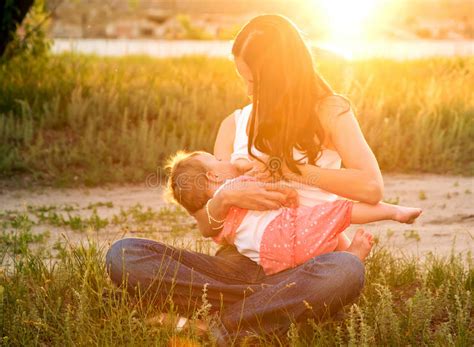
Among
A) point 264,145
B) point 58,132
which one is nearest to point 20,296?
point 264,145

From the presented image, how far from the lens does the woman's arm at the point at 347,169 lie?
12.9 ft

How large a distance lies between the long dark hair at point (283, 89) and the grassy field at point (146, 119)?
388 cm

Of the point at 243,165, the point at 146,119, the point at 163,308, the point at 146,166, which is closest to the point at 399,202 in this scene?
the point at 146,166

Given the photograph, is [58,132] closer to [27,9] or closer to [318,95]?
[27,9]

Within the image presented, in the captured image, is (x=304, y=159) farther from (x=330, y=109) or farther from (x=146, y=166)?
(x=146, y=166)

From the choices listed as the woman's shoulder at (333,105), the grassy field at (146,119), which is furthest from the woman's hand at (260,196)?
the grassy field at (146,119)

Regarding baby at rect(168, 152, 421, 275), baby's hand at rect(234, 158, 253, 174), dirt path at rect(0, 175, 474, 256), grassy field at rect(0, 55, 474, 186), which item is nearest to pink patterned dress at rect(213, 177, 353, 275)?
baby at rect(168, 152, 421, 275)

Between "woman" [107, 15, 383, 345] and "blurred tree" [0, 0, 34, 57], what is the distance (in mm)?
6010

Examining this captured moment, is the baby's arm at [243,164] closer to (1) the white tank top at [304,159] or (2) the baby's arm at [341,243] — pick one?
(1) the white tank top at [304,159]

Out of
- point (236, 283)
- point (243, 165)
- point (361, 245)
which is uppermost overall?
point (243, 165)

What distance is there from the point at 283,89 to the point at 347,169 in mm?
430

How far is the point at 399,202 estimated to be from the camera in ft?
23.1

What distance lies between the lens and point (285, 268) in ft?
13.1

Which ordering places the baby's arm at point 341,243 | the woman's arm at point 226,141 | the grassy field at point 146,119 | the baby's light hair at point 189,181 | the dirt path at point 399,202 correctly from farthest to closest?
the grassy field at point 146,119
the dirt path at point 399,202
the woman's arm at point 226,141
the baby's light hair at point 189,181
the baby's arm at point 341,243
